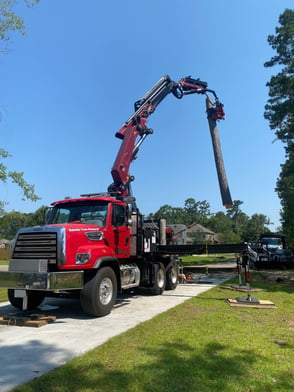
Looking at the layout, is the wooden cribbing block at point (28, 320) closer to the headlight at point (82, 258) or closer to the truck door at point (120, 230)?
the headlight at point (82, 258)

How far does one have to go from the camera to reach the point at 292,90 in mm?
17359

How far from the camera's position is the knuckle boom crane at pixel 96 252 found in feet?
23.0

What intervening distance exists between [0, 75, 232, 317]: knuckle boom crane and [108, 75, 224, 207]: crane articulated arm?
39 mm

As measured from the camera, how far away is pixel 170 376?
13.4 feet

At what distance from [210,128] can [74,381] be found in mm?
12179

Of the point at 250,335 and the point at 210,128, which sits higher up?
the point at 210,128

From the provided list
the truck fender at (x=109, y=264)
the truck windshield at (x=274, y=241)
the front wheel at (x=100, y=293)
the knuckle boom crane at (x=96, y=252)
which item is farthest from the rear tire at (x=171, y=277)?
the truck windshield at (x=274, y=241)

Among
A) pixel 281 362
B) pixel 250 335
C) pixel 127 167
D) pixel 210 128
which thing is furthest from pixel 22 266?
pixel 210 128

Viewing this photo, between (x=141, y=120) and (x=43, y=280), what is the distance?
8764 mm

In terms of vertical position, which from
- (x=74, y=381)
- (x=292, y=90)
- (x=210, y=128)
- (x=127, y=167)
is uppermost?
(x=292, y=90)

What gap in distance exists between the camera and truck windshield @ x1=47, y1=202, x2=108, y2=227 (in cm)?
856

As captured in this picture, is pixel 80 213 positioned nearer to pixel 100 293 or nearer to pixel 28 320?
pixel 100 293

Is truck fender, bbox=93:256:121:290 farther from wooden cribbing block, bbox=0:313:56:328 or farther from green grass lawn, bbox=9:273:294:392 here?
green grass lawn, bbox=9:273:294:392

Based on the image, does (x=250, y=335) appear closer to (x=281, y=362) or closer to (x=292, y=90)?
(x=281, y=362)
